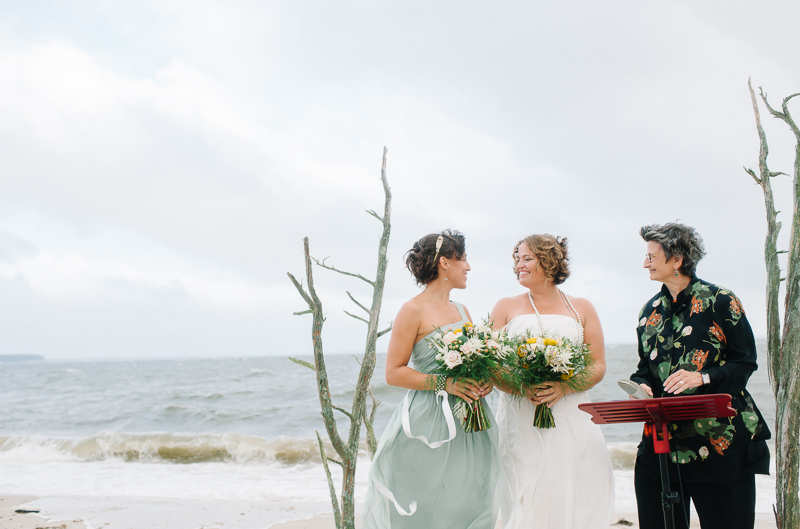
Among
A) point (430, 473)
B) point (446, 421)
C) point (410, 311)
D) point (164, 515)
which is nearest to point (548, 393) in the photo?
point (446, 421)

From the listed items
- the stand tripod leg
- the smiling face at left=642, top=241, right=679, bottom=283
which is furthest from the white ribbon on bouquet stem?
the smiling face at left=642, top=241, right=679, bottom=283

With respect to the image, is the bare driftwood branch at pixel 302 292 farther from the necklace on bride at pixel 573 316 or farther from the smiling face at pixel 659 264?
the smiling face at pixel 659 264

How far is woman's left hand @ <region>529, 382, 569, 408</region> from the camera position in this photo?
10.6 ft

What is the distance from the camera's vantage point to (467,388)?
3.13 m

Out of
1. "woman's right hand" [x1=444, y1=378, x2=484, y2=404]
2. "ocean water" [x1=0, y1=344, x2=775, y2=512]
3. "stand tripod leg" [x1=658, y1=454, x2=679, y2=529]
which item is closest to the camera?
"stand tripod leg" [x1=658, y1=454, x2=679, y2=529]

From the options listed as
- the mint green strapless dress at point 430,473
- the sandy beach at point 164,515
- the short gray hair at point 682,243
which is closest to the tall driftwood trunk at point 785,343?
the short gray hair at point 682,243

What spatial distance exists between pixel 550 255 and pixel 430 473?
159 centimetres

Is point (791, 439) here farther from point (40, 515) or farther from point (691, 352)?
point (40, 515)

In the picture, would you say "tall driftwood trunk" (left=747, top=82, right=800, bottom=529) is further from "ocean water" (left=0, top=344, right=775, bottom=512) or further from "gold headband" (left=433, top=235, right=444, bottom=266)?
"ocean water" (left=0, top=344, right=775, bottom=512)

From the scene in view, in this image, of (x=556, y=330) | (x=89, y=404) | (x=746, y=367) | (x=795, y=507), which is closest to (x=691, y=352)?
(x=746, y=367)

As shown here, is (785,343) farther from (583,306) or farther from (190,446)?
(190,446)

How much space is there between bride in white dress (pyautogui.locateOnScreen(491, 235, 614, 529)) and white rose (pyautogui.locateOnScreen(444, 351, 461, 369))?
61 centimetres

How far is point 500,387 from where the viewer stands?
10.8 ft

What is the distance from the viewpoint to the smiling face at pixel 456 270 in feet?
11.5
